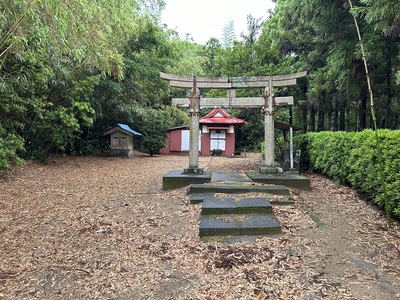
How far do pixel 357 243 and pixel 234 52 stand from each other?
36.3ft

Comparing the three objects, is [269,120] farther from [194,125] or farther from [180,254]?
[180,254]

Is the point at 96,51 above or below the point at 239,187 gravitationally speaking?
above

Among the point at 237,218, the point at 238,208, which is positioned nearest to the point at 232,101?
the point at 238,208

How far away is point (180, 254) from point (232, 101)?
4510mm

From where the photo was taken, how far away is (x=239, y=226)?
3521mm

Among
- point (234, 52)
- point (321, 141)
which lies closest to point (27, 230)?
point (321, 141)

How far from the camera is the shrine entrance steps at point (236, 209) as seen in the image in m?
3.47

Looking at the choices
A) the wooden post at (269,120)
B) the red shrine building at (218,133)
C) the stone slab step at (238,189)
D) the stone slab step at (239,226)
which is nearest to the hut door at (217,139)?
the red shrine building at (218,133)

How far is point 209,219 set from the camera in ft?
12.5

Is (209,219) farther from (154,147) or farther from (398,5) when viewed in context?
(154,147)

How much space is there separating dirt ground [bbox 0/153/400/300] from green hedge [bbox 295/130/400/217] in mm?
394

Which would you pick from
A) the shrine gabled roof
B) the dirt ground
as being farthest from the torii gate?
the shrine gabled roof

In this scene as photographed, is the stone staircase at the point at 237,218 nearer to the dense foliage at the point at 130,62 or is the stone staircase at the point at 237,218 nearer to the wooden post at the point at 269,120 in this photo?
the wooden post at the point at 269,120

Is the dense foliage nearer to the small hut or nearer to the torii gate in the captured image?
the small hut
